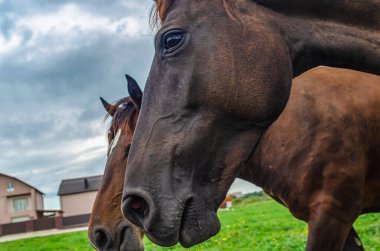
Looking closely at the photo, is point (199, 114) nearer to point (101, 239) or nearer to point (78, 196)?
point (101, 239)

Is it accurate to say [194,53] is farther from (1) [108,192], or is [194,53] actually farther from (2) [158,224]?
(1) [108,192]

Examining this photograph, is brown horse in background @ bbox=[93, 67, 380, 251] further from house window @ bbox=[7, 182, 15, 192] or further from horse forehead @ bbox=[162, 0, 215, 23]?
house window @ bbox=[7, 182, 15, 192]

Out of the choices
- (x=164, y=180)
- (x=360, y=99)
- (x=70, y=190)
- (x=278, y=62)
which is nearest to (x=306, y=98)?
(x=360, y=99)

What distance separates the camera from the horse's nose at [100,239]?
436cm

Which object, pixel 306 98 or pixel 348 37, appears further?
pixel 306 98

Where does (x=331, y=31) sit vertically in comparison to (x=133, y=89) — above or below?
above

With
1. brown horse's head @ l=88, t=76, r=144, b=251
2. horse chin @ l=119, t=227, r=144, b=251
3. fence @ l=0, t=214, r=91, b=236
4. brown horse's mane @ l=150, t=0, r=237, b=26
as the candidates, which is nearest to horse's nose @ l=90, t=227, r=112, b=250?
brown horse's head @ l=88, t=76, r=144, b=251

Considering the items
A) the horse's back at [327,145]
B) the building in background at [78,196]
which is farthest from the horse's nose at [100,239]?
the building in background at [78,196]

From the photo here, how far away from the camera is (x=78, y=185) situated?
201 feet

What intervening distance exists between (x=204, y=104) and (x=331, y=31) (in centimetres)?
78

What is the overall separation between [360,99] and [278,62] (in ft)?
6.26

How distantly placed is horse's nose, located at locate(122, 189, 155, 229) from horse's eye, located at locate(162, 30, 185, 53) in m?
0.65

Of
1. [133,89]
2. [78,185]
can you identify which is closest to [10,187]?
[78,185]

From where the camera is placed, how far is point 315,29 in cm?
239
